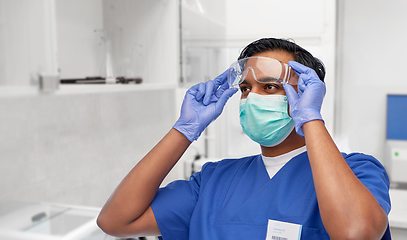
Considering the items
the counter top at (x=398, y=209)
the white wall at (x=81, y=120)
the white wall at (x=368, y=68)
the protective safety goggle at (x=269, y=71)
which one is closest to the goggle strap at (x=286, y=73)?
the protective safety goggle at (x=269, y=71)

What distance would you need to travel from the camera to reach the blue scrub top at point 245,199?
0.91 meters

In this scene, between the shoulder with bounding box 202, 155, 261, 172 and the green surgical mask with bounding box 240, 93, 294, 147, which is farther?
the shoulder with bounding box 202, 155, 261, 172

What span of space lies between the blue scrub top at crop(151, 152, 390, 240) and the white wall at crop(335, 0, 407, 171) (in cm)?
187

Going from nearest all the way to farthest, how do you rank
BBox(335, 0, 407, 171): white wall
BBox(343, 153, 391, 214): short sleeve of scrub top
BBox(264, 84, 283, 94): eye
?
BBox(343, 153, 391, 214): short sleeve of scrub top
BBox(264, 84, 283, 94): eye
BBox(335, 0, 407, 171): white wall

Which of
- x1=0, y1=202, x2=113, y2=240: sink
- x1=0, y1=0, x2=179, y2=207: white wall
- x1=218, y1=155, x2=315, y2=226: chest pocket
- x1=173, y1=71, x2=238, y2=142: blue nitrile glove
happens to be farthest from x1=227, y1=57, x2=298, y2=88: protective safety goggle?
x1=0, y1=202, x2=113, y2=240: sink

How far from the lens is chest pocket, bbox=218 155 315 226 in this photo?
0.94 m

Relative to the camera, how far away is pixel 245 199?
103cm

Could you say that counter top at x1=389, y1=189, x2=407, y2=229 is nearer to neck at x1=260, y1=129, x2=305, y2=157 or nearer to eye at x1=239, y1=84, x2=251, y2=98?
neck at x1=260, y1=129, x2=305, y2=157

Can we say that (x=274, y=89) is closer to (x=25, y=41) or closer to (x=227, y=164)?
(x=227, y=164)

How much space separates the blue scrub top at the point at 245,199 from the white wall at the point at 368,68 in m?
1.87

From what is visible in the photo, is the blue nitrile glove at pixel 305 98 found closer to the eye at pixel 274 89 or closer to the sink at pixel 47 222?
the eye at pixel 274 89

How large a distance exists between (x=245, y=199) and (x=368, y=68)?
6.78 ft

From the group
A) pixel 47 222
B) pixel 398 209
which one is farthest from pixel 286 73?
pixel 398 209

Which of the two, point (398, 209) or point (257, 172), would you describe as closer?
point (257, 172)
